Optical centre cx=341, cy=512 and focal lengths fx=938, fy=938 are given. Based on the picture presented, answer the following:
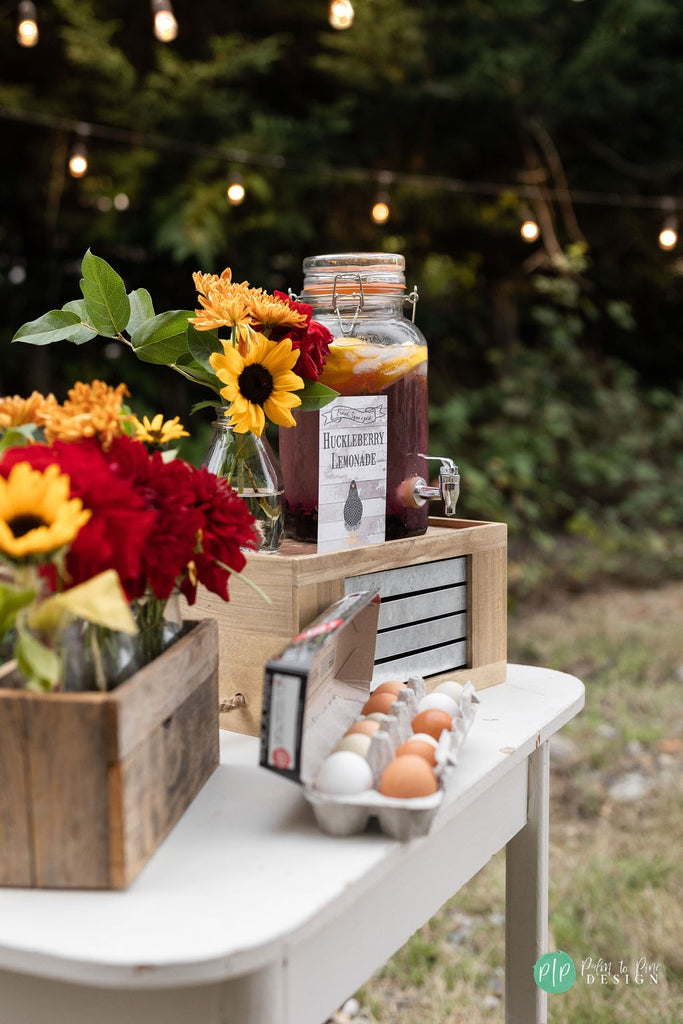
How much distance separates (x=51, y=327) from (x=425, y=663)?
19.4 inches

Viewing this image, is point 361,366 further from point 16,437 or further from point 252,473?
point 16,437

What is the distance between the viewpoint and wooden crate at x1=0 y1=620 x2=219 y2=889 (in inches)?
22.2

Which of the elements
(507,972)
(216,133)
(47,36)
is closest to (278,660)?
(507,972)

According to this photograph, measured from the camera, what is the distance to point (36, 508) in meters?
0.55

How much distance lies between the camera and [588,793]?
214 cm

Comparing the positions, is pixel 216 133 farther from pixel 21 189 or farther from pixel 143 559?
pixel 143 559

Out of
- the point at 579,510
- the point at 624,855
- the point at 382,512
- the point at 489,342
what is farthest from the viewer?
the point at 489,342

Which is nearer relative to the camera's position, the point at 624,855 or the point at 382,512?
the point at 382,512

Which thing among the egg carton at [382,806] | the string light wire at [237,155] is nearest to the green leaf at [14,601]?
the egg carton at [382,806]

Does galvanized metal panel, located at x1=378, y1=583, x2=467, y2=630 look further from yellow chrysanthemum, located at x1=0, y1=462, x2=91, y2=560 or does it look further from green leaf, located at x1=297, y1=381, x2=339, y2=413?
yellow chrysanthemum, located at x1=0, y1=462, x2=91, y2=560

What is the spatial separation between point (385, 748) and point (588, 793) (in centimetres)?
165

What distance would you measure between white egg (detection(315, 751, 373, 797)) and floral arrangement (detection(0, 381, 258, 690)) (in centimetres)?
15

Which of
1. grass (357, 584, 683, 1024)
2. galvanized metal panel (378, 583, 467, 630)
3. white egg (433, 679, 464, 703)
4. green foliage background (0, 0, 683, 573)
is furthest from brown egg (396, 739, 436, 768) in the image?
green foliage background (0, 0, 683, 573)

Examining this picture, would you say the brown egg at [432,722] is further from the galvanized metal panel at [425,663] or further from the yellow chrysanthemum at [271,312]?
the yellow chrysanthemum at [271,312]
